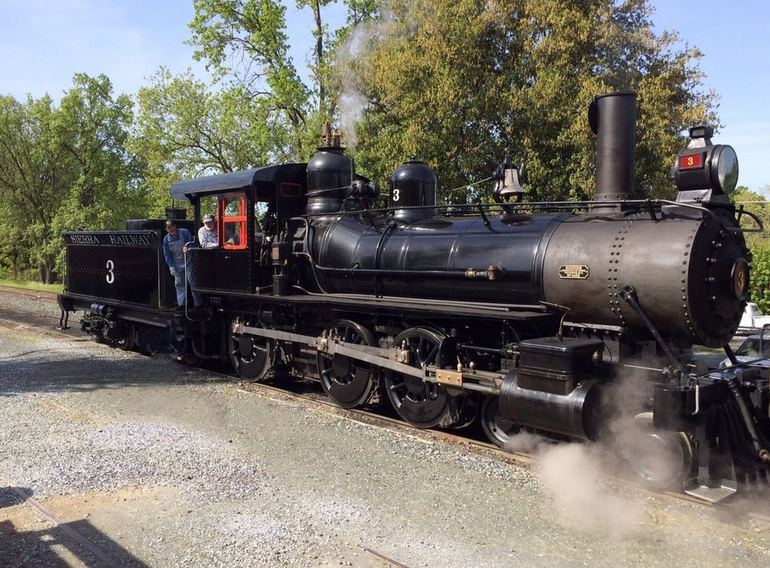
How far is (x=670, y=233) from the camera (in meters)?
5.13

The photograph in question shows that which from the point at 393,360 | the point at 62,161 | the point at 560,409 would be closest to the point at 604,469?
the point at 560,409

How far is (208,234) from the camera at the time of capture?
9.95 m

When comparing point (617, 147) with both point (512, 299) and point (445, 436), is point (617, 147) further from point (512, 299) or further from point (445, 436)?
point (445, 436)

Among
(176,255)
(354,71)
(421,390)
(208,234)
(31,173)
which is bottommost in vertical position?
(421,390)

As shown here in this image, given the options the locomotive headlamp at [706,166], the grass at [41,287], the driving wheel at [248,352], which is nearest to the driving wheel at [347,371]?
the driving wheel at [248,352]

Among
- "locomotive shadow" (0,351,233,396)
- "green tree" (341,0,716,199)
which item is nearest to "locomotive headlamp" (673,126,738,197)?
"locomotive shadow" (0,351,233,396)

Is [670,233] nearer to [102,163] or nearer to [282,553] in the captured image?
[282,553]

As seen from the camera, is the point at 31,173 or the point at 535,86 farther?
the point at 31,173

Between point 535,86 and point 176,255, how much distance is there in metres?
9.68

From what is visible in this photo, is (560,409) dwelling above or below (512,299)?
below

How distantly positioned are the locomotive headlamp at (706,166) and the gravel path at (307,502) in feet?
8.10

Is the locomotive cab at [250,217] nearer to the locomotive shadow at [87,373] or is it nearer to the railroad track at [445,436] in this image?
the railroad track at [445,436]

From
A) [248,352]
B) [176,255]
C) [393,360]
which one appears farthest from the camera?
[176,255]

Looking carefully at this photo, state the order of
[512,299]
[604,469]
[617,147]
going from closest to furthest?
1. [604,469]
2. [617,147]
3. [512,299]
